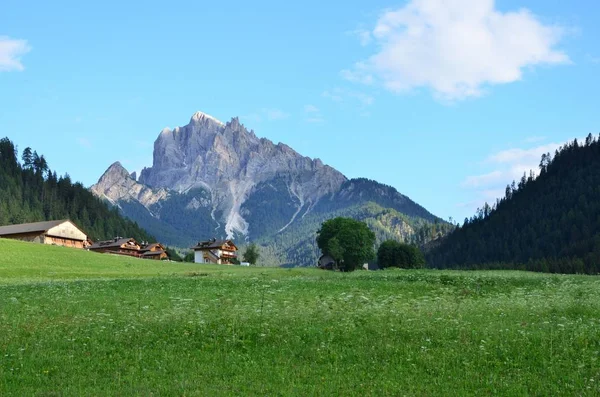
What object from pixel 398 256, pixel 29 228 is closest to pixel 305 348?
pixel 398 256

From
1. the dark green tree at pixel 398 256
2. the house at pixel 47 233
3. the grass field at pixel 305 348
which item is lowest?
the grass field at pixel 305 348

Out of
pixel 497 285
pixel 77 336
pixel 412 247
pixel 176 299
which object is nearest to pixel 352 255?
pixel 412 247

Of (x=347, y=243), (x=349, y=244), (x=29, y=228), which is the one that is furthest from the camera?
(x=29, y=228)

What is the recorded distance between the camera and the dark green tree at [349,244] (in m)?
140

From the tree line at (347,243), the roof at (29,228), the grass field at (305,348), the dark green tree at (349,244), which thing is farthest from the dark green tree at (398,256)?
the grass field at (305,348)

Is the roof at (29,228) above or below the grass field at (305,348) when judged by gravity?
above

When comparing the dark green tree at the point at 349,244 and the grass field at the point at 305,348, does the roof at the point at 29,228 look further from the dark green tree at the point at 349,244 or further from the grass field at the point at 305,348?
the grass field at the point at 305,348

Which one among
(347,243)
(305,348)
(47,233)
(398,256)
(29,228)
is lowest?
(305,348)

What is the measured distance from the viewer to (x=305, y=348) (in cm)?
2077

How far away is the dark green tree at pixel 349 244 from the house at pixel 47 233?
73175 millimetres

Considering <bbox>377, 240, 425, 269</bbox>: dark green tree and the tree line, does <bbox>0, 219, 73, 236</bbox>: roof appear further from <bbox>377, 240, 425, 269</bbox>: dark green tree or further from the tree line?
<bbox>377, 240, 425, 269</bbox>: dark green tree

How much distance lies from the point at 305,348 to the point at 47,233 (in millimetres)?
147498

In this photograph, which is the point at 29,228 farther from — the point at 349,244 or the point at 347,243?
the point at 349,244

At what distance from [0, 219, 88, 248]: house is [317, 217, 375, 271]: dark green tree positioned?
73.2 m
